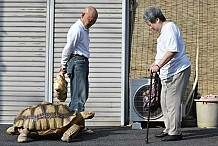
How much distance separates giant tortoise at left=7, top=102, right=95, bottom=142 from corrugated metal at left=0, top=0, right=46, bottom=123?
1970mm

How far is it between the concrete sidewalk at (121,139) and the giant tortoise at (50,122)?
0.36 ft

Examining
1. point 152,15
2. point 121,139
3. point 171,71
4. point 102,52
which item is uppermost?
point 152,15

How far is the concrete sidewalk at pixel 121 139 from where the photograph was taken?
230 inches

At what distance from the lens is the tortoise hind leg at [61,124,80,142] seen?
5.94 meters

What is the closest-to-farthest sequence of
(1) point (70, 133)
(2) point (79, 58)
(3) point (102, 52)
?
(1) point (70, 133) < (2) point (79, 58) < (3) point (102, 52)

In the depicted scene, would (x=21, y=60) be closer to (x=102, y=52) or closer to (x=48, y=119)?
(x=102, y=52)

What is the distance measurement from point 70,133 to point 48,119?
0.31 m

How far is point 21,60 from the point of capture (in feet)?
26.6

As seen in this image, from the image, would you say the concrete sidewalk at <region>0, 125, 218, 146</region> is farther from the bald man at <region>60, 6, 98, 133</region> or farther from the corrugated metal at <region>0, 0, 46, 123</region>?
the corrugated metal at <region>0, 0, 46, 123</region>

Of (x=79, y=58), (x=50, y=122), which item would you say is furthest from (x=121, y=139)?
(x=79, y=58)

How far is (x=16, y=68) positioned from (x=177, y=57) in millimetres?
3140

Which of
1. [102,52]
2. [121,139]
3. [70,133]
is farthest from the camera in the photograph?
[102,52]

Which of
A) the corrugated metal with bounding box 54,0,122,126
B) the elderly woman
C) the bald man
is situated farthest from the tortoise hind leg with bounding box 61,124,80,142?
the corrugated metal with bounding box 54,0,122,126

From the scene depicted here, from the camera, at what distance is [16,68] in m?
8.11
